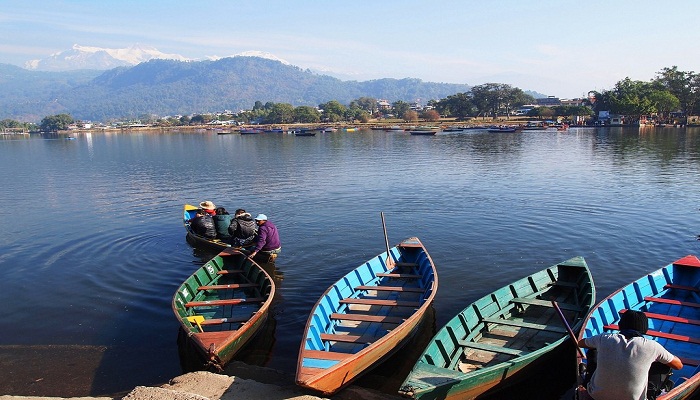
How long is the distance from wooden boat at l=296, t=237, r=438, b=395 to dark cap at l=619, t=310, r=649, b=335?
4516mm

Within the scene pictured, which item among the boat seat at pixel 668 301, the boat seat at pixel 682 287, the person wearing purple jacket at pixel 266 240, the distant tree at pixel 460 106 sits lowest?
the boat seat at pixel 668 301

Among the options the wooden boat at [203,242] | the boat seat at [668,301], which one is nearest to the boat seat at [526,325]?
the boat seat at [668,301]

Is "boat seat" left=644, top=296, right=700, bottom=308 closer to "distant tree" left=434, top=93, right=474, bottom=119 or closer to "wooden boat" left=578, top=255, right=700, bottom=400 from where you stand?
"wooden boat" left=578, top=255, right=700, bottom=400

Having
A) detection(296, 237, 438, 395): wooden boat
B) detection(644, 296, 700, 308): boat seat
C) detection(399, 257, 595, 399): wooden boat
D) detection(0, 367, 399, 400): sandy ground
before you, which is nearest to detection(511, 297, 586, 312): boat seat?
detection(399, 257, 595, 399): wooden boat

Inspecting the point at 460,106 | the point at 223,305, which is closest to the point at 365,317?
the point at 223,305

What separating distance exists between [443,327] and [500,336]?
192 cm

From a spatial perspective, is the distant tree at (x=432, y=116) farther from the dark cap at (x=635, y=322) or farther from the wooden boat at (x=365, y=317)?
the dark cap at (x=635, y=322)

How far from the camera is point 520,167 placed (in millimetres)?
45844

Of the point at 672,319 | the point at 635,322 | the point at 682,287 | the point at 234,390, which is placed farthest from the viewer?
the point at 682,287

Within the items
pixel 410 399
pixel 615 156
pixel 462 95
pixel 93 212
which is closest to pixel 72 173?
pixel 93 212

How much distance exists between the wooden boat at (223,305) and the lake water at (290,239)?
91 centimetres

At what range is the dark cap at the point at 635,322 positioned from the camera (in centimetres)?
674

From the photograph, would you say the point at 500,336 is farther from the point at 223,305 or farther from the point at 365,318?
the point at 223,305

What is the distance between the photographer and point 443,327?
9.93 m
